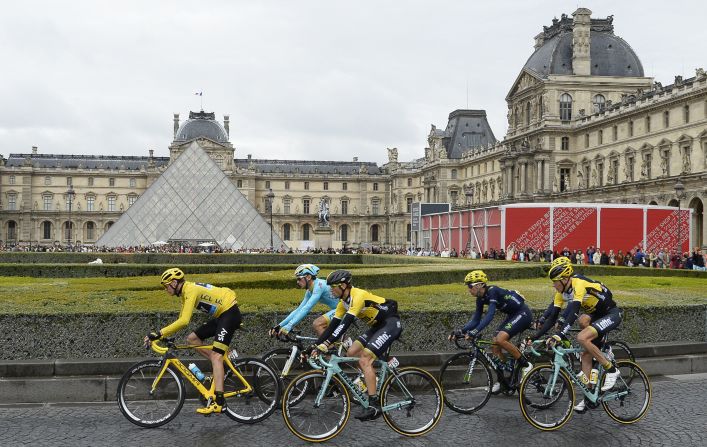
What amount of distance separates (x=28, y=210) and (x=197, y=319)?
94075 mm

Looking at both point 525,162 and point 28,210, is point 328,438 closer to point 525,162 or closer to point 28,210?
point 525,162

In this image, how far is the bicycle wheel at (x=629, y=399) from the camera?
795 cm

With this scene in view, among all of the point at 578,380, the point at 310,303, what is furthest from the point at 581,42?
the point at 310,303

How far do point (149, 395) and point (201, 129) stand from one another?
96.4 metres

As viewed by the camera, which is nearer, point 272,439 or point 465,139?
point 272,439

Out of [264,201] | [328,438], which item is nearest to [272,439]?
[328,438]

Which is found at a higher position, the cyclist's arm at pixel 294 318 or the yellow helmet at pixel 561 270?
the yellow helmet at pixel 561 270

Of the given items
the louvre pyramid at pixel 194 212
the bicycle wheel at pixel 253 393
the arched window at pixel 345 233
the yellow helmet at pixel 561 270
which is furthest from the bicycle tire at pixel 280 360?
the arched window at pixel 345 233

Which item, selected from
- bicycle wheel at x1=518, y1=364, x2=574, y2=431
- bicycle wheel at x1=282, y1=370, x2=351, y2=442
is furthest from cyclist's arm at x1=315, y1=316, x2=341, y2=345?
bicycle wheel at x1=518, y1=364, x2=574, y2=431

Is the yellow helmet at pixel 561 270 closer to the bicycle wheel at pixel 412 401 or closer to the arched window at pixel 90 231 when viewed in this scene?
the bicycle wheel at pixel 412 401

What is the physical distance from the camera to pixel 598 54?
60125 mm

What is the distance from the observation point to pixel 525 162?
61.1 meters

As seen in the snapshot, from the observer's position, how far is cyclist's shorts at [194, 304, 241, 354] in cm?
772

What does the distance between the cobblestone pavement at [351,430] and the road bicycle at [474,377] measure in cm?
16
